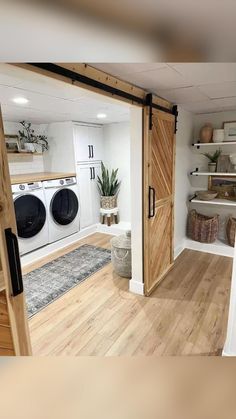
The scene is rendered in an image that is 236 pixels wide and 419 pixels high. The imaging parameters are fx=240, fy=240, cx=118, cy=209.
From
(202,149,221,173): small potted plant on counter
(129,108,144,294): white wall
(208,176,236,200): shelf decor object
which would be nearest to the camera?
(129,108,144,294): white wall

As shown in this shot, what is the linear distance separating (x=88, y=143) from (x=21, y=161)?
4.02 feet

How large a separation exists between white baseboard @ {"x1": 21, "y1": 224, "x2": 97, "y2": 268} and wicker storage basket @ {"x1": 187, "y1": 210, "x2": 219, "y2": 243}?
1.93 m

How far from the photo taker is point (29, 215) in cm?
350

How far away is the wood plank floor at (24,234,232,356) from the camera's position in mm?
2010

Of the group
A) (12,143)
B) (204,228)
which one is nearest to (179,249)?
(204,228)

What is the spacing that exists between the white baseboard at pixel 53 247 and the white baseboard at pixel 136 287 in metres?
1.61

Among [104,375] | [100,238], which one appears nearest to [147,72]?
[104,375]

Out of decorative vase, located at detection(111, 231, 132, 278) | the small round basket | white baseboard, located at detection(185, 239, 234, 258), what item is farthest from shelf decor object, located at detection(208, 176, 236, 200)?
decorative vase, located at detection(111, 231, 132, 278)

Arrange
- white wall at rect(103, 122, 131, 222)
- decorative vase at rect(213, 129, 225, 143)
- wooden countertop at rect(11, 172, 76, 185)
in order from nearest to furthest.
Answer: wooden countertop at rect(11, 172, 76, 185)
decorative vase at rect(213, 129, 225, 143)
white wall at rect(103, 122, 131, 222)

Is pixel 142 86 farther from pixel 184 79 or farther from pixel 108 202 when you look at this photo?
pixel 108 202

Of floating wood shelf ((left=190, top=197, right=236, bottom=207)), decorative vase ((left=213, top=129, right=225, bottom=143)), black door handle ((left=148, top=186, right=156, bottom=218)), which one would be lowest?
floating wood shelf ((left=190, top=197, right=236, bottom=207))

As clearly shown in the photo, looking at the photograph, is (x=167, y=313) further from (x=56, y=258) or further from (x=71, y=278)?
(x=56, y=258)

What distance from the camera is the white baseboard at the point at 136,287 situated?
106 inches

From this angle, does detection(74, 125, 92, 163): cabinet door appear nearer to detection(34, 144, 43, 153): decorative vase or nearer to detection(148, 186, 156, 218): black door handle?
detection(34, 144, 43, 153): decorative vase
